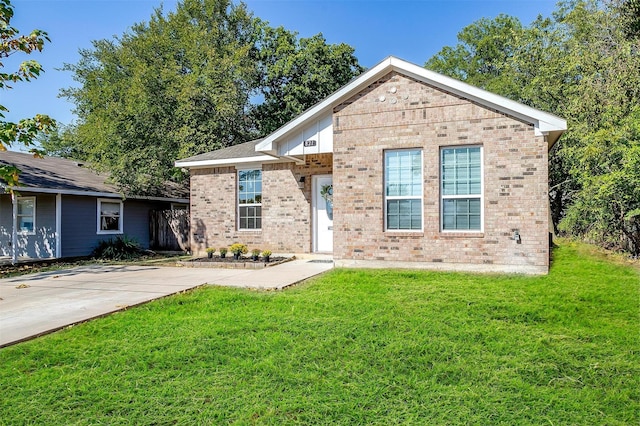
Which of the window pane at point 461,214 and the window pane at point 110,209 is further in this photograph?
the window pane at point 110,209

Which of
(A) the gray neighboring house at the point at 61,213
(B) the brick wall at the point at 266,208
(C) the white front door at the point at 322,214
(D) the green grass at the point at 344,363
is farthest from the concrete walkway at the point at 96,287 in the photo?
(A) the gray neighboring house at the point at 61,213

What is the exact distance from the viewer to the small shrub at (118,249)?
15.6 metres

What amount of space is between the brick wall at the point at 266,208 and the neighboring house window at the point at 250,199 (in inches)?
8.2

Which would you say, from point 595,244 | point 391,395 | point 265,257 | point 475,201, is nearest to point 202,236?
point 265,257

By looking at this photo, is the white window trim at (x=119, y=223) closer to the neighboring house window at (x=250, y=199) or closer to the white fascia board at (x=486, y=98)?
the neighboring house window at (x=250, y=199)

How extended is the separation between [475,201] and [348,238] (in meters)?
3.01

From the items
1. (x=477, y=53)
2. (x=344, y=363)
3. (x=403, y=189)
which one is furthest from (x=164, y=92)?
(x=477, y=53)

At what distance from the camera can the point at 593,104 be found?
1357 cm

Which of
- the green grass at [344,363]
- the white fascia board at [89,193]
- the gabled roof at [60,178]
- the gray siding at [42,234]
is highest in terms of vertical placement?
the gabled roof at [60,178]

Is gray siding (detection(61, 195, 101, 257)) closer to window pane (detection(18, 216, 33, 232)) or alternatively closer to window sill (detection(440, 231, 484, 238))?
window pane (detection(18, 216, 33, 232))

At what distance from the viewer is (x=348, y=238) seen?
9.87m

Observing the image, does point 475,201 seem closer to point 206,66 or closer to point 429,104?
point 429,104

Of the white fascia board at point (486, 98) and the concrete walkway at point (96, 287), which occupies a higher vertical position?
the white fascia board at point (486, 98)

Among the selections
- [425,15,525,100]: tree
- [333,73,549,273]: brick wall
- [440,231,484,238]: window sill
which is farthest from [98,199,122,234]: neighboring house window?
[425,15,525,100]: tree
